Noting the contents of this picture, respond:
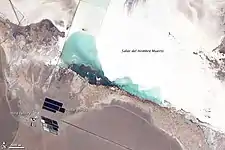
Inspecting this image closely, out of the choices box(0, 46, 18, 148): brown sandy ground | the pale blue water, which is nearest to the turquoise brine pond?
the pale blue water

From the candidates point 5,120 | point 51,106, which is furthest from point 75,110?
point 5,120

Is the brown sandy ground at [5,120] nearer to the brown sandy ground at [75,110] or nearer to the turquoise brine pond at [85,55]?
the brown sandy ground at [75,110]

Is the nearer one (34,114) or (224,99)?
(224,99)

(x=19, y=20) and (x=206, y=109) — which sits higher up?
(x=19, y=20)

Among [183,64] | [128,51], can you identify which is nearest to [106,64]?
[128,51]

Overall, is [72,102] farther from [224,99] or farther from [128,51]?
[224,99]

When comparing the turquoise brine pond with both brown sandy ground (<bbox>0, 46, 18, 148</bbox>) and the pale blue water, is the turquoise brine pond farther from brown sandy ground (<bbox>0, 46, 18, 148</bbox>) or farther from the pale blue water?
brown sandy ground (<bbox>0, 46, 18, 148</bbox>)
